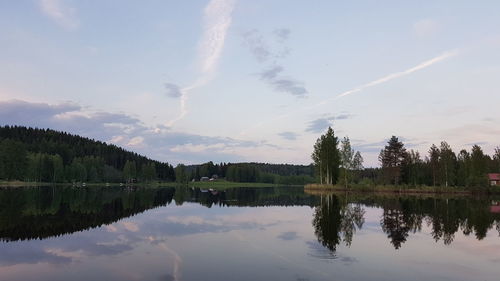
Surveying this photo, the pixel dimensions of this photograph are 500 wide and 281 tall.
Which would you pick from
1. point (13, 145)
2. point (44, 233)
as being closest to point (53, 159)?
point (13, 145)

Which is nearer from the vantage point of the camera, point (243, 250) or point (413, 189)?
point (243, 250)

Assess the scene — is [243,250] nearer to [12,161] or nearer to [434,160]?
[434,160]

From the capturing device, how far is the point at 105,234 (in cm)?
2831

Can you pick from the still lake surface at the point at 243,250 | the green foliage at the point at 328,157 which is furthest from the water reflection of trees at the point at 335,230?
the green foliage at the point at 328,157

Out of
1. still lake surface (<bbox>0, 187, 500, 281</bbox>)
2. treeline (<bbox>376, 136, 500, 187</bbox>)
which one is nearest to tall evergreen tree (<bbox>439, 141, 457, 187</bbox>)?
treeline (<bbox>376, 136, 500, 187</bbox>)

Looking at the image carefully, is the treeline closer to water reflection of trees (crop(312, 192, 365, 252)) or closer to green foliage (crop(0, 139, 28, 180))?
water reflection of trees (crop(312, 192, 365, 252))

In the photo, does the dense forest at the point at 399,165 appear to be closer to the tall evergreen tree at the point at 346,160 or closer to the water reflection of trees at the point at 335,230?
the tall evergreen tree at the point at 346,160

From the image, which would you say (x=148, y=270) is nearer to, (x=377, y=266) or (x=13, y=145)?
(x=377, y=266)

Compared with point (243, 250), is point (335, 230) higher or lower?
higher

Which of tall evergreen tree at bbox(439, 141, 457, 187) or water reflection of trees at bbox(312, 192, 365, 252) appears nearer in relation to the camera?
water reflection of trees at bbox(312, 192, 365, 252)

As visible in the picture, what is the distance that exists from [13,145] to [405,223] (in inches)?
6485

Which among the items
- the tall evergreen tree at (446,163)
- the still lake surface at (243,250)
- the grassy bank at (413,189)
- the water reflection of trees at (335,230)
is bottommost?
the still lake surface at (243,250)

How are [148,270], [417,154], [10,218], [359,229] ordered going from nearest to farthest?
1. [148,270]
2. [359,229]
3. [10,218]
4. [417,154]

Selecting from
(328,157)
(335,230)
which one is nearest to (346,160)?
(328,157)
